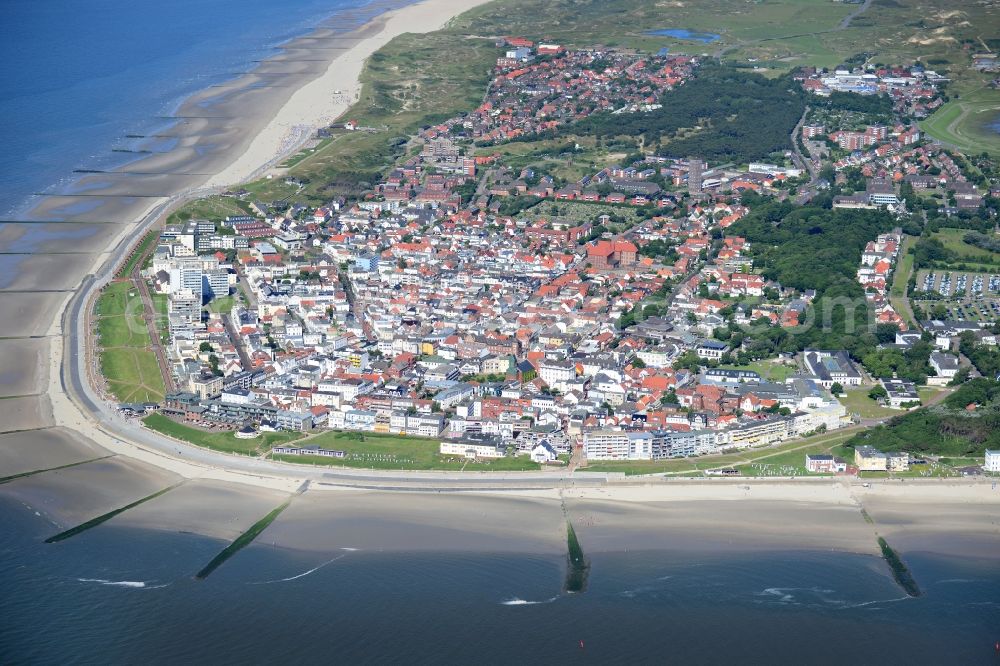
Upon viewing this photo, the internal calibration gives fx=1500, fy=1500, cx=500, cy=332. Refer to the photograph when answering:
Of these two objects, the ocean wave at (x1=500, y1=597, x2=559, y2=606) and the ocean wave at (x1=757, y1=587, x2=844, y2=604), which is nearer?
the ocean wave at (x1=500, y1=597, x2=559, y2=606)

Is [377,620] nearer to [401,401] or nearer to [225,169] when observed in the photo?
[401,401]

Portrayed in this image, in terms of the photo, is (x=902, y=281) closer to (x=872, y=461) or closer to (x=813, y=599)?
(x=872, y=461)

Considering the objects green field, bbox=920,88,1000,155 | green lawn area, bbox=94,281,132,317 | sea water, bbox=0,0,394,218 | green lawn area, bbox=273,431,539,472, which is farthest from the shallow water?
green lawn area, bbox=273,431,539,472

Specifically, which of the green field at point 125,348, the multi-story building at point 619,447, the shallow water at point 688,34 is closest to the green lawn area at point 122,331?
the green field at point 125,348

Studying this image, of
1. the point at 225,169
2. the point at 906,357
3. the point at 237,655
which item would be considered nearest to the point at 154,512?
the point at 237,655

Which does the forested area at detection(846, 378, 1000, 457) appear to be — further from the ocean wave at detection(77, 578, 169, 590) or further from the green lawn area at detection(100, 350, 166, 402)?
the green lawn area at detection(100, 350, 166, 402)

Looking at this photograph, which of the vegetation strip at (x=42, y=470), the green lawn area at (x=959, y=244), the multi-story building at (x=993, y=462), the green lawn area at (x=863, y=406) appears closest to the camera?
the vegetation strip at (x=42, y=470)

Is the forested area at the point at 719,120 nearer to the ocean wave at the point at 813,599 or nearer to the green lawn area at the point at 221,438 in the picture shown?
the green lawn area at the point at 221,438
